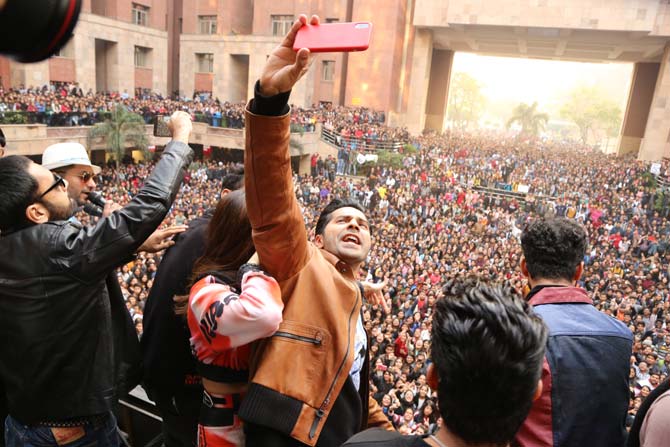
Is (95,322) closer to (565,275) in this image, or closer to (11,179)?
(11,179)

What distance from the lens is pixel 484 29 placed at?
27.5 m

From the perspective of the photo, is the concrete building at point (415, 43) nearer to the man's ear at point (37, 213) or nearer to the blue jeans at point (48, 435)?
the man's ear at point (37, 213)

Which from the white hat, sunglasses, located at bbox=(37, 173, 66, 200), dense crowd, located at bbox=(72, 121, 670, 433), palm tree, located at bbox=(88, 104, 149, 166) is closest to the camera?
sunglasses, located at bbox=(37, 173, 66, 200)

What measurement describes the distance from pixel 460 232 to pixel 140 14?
24642mm

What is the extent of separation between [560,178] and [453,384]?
22026 millimetres

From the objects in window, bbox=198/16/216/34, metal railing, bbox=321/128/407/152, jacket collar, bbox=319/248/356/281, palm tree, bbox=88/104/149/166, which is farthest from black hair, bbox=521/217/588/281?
window, bbox=198/16/216/34

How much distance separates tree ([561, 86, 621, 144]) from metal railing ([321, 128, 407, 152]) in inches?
1771

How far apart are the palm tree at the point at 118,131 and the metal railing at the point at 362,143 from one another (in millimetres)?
8780

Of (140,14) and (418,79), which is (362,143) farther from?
(140,14)

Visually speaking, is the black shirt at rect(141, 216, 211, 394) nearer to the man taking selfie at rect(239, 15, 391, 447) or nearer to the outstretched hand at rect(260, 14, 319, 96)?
the man taking selfie at rect(239, 15, 391, 447)

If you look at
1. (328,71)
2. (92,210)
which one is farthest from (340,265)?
(328,71)

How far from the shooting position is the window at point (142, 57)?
94.2 ft

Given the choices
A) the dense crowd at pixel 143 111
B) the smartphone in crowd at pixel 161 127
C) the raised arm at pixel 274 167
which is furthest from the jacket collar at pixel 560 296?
the dense crowd at pixel 143 111

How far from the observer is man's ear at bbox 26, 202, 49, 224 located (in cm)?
153
